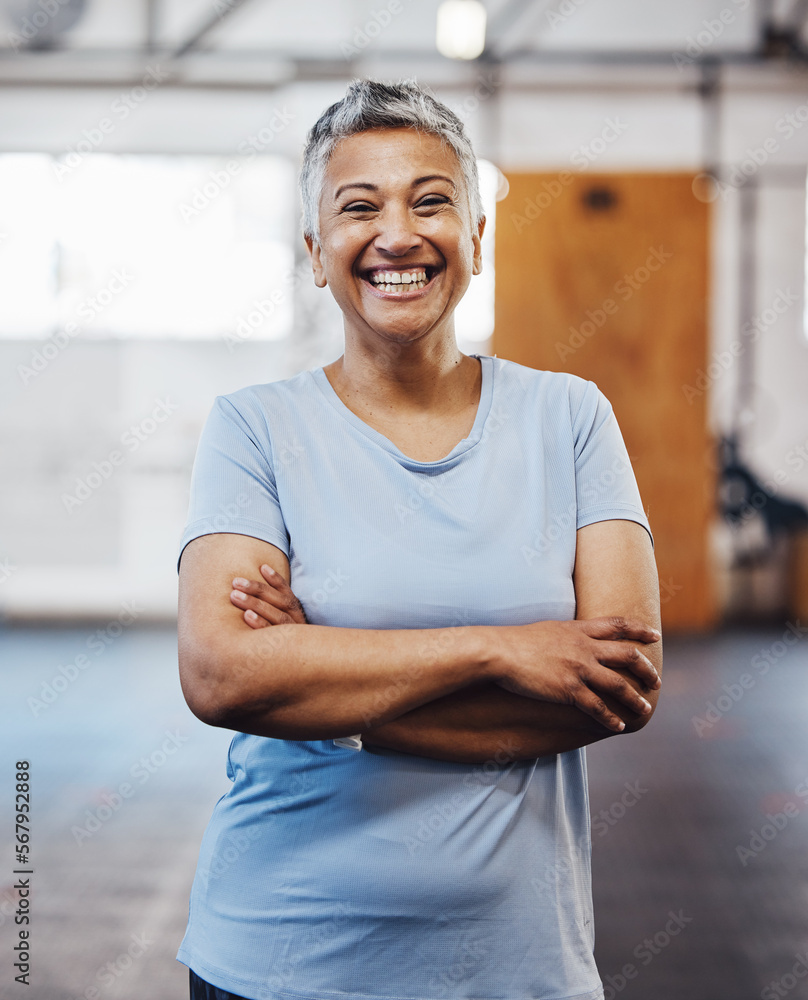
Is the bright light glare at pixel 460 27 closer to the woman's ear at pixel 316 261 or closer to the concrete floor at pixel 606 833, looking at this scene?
the concrete floor at pixel 606 833

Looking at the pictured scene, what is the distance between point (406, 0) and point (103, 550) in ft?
14.1

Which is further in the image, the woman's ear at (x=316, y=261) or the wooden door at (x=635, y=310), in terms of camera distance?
the wooden door at (x=635, y=310)

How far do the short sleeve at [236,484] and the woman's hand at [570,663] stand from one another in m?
0.29

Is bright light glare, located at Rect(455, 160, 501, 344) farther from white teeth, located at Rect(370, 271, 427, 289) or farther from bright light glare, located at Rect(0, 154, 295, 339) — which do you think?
white teeth, located at Rect(370, 271, 427, 289)

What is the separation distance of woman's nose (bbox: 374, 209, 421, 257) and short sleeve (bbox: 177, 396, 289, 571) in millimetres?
260

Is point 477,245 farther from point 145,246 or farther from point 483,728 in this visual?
point 145,246

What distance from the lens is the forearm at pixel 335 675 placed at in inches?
38.1

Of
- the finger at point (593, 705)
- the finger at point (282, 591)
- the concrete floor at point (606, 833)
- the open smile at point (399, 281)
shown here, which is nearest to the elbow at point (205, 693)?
the finger at point (282, 591)

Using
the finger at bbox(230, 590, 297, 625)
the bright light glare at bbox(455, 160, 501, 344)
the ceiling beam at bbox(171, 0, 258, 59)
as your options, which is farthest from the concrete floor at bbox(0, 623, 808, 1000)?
the ceiling beam at bbox(171, 0, 258, 59)

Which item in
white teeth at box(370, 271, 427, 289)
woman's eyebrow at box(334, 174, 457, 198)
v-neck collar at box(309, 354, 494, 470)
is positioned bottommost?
v-neck collar at box(309, 354, 494, 470)

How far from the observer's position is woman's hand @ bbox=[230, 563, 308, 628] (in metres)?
1.01

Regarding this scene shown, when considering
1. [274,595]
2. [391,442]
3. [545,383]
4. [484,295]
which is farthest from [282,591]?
[484,295]

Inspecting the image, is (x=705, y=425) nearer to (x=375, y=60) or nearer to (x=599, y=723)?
(x=375, y=60)

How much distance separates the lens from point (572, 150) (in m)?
6.33
